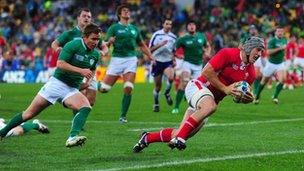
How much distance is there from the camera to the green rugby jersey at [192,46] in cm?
2152

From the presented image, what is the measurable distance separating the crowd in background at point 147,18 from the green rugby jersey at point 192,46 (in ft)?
61.2

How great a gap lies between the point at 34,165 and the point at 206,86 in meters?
2.69

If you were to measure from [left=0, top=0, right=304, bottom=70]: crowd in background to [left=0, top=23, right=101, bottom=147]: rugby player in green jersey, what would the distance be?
28078 mm

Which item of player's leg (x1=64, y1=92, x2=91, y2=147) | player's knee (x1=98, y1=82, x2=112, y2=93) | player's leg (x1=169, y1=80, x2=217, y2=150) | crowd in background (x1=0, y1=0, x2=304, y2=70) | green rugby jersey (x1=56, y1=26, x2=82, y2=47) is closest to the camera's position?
player's leg (x1=169, y1=80, x2=217, y2=150)

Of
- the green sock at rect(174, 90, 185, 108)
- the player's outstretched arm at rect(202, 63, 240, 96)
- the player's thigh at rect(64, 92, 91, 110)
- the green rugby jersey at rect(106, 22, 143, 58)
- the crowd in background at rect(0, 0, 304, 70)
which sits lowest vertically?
the crowd in background at rect(0, 0, 304, 70)

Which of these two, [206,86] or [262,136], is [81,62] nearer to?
[206,86]

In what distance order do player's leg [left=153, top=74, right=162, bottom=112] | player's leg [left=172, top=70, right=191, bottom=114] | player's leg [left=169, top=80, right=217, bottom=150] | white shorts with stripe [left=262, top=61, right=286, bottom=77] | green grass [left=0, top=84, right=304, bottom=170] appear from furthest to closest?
white shorts with stripe [left=262, top=61, right=286, bottom=77]
player's leg [left=153, top=74, right=162, bottom=112]
player's leg [left=172, top=70, right=191, bottom=114]
player's leg [left=169, top=80, right=217, bottom=150]
green grass [left=0, top=84, right=304, bottom=170]

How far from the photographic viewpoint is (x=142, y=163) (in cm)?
1052

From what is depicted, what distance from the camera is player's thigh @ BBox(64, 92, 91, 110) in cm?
1173

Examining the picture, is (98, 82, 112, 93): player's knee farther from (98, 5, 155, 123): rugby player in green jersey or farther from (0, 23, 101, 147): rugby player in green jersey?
Answer: (0, 23, 101, 147): rugby player in green jersey

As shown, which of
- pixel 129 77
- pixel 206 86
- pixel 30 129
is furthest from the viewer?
Result: pixel 129 77

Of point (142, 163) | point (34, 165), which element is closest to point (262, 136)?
point (142, 163)

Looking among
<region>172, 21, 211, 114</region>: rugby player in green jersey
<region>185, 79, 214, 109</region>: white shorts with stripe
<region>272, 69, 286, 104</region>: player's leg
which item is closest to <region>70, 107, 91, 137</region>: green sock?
<region>185, 79, 214, 109</region>: white shorts with stripe

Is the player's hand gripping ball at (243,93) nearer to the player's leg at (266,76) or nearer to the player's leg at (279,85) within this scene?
the player's leg at (279,85)
